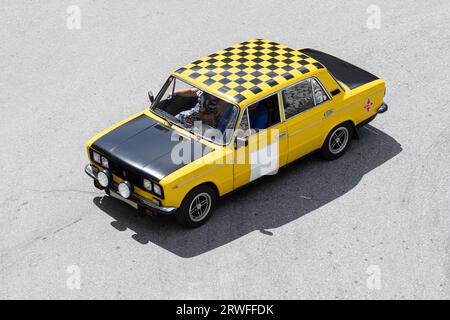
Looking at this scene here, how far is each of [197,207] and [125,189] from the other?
0.98 meters

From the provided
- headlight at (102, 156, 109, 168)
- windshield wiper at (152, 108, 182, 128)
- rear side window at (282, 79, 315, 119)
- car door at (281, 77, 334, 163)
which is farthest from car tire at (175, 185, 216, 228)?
rear side window at (282, 79, 315, 119)

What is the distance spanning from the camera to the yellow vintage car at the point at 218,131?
9.05 metres

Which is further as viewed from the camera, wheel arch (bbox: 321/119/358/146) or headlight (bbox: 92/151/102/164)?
wheel arch (bbox: 321/119/358/146)

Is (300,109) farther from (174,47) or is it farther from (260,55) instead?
(174,47)

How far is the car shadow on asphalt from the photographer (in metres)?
9.31

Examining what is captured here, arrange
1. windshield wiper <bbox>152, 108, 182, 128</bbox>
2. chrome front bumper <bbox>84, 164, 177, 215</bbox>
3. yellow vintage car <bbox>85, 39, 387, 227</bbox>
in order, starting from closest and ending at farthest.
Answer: chrome front bumper <bbox>84, 164, 177, 215</bbox>, yellow vintage car <bbox>85, 39, 387, 227</bbox>, windshield wiper <bbox>152, 108, 182, 128</bbox>

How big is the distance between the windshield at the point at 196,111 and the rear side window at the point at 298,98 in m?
0.89

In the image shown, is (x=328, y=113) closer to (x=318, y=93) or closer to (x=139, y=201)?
(x=318, y=93)

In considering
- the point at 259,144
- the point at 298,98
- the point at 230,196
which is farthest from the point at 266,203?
the point at 298,98

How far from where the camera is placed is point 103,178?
30.7ft

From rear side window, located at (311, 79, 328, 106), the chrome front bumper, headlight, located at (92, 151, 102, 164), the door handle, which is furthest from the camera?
the door handle

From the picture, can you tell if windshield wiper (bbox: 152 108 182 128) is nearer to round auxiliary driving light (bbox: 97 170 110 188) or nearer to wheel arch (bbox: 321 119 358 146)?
round auxiliary driving light (bbox: 97 170 110 188)

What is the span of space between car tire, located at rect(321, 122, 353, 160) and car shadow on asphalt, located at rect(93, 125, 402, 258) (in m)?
0.12

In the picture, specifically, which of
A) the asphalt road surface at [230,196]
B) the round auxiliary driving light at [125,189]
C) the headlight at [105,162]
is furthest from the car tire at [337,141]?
the headlight at [105,162]
